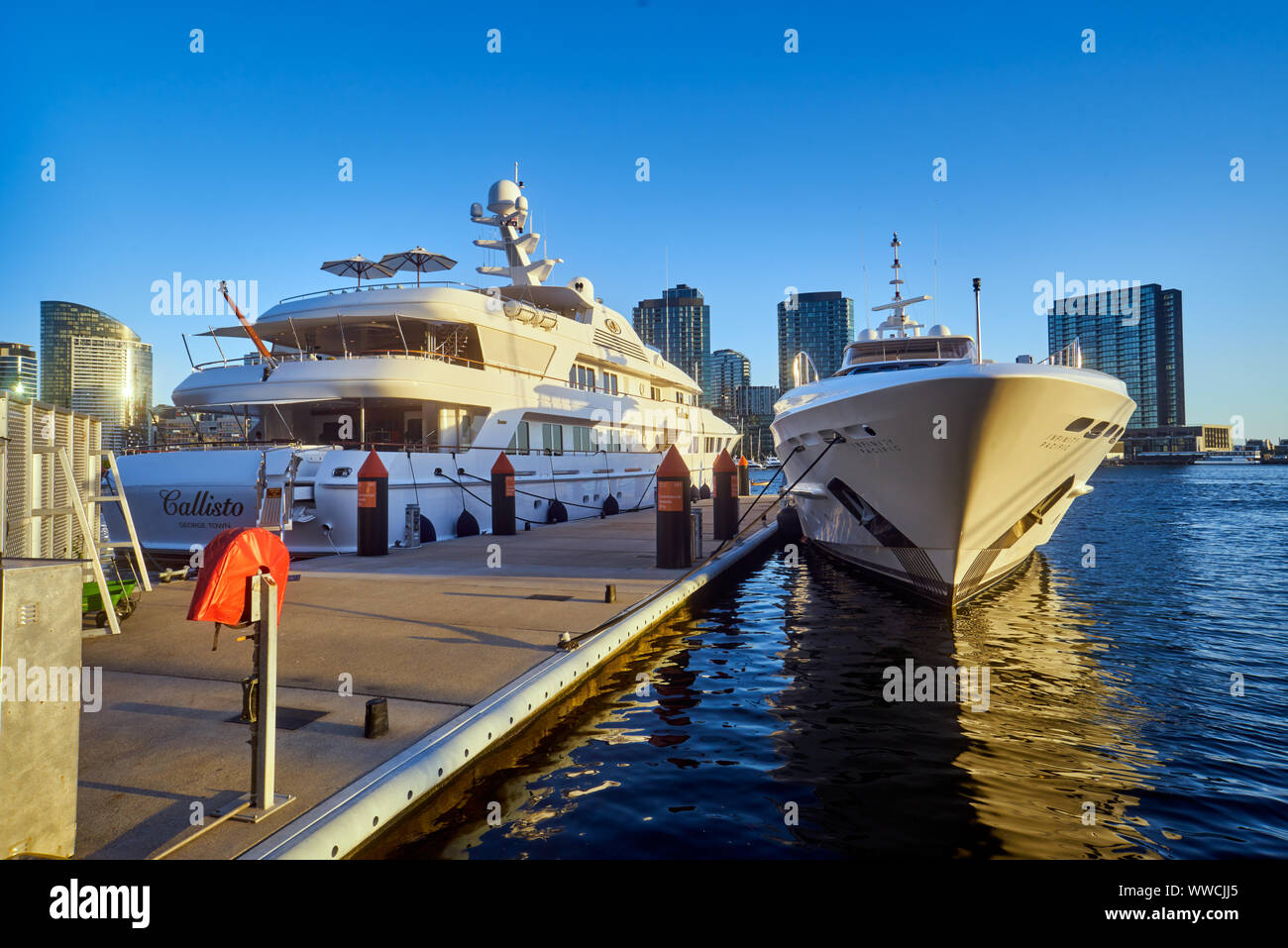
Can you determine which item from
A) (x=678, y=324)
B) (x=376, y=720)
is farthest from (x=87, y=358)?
(x=376, y=720)

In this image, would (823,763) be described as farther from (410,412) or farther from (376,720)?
(410,412)

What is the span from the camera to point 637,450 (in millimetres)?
27891

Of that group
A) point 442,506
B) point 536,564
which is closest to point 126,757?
point 536,564

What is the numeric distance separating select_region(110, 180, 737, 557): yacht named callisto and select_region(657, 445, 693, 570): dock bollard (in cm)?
566

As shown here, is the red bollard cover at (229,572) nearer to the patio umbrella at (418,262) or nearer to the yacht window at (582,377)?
the patio umbrella at (418,262)

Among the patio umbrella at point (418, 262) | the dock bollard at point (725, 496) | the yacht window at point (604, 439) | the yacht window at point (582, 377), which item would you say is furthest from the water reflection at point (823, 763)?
the yacht window at point (604, 439)

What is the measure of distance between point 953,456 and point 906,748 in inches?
157

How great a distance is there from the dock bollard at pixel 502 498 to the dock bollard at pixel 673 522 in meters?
5.79

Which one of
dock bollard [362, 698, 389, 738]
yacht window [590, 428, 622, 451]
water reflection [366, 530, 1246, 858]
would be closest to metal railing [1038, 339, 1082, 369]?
water reflection [366, 530, 1246, 858]

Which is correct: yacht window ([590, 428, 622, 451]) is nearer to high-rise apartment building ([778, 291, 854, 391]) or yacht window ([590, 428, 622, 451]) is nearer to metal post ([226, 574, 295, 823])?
metal post ([226, 574, 295, 823])

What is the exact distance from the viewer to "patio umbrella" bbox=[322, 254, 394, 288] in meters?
19.9

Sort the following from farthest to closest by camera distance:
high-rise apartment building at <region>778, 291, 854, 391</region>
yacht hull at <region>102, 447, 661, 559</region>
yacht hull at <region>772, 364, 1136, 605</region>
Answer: high-rise apartment building at <region>778, 291, 854, 391</region> → yacht hull at <region>102, 447, 661, 559</region> → yacht hull at <region>772, 364, 1136, 605</region>

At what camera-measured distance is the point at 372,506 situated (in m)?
13.0
